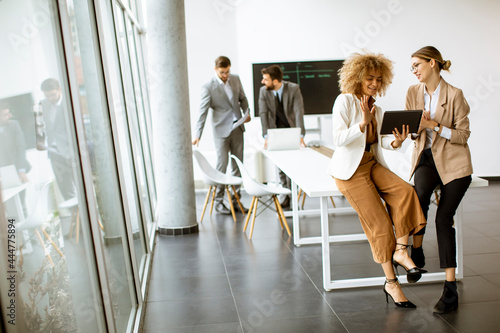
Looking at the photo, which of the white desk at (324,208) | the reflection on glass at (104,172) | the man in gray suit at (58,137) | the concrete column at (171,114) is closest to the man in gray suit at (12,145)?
the man in gray suit at (58,137)

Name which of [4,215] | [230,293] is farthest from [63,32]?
[230,293]

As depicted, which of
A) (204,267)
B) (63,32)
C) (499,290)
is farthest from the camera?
(204,267)

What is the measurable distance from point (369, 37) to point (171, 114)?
14.4ft

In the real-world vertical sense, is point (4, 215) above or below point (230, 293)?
above

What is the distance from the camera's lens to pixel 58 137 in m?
2.36

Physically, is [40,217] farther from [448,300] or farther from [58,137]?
[448,300]

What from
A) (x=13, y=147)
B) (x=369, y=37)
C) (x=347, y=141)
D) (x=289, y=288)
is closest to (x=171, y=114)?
(x=289, y=288)

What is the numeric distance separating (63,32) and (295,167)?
340 cm

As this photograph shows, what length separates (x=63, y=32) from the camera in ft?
8.39

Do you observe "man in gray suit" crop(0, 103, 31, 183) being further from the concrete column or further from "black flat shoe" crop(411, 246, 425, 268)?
the concrete column

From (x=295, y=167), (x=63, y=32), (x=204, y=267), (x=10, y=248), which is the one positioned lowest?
(x=204, y=267)

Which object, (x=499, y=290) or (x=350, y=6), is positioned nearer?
(x=499, y=290)

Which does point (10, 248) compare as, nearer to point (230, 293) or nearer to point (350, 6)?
point (230, 293)

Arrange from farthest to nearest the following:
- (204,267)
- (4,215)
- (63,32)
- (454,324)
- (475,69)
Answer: (475,69) → (204,267) → (454,324) → (63,32) → (4,215)
